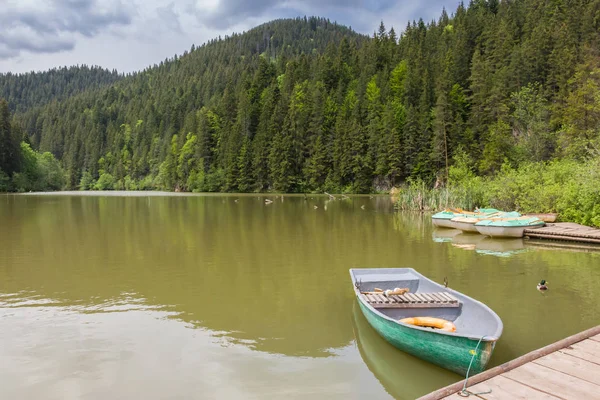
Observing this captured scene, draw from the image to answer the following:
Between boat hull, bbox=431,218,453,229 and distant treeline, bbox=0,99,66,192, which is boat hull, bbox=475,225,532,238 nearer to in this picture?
boat hull, bbox=431,218,453,229

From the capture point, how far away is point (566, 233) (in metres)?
22.0

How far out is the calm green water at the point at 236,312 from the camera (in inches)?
284

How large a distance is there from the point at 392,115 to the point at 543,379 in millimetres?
78792

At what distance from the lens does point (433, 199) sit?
4081 cm

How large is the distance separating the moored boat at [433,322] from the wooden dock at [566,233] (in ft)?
49.1

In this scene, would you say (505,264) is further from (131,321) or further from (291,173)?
(291,173)

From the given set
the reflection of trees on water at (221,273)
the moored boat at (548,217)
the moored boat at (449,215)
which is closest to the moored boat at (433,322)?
the reflection of trees on water at (221,273)

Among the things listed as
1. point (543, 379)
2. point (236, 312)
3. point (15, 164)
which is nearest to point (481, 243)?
point (236, 312)

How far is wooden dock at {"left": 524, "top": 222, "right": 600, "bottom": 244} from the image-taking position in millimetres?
21234

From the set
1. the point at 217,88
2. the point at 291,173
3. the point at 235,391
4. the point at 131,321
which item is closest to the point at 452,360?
the point at 235,391

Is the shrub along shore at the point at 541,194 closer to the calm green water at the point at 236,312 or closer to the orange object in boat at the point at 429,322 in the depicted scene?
the calm green water at the point at 236,312

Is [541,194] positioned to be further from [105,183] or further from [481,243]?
[105,183]

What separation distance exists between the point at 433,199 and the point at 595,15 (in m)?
44.6

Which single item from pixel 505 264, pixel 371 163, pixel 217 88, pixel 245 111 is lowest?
pixel 505 264
